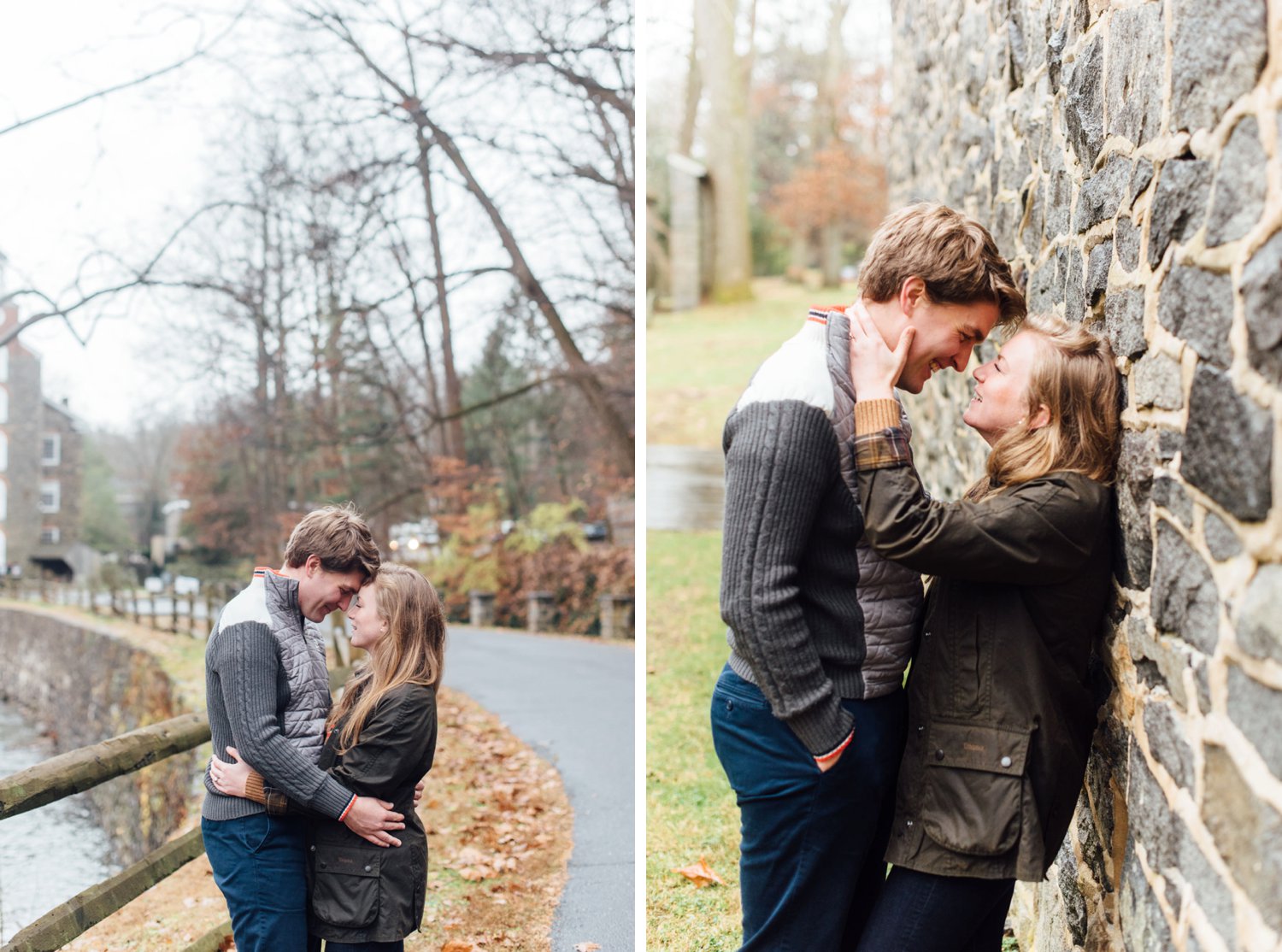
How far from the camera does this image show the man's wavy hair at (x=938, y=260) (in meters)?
2.20

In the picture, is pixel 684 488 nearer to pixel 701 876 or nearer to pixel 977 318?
pixel 701 876

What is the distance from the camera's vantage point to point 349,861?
270 centimetres

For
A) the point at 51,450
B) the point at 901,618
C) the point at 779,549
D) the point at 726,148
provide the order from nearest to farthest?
the point at 779,549 → the point at 901,618 → the point at 51,450 → the point at 726,148

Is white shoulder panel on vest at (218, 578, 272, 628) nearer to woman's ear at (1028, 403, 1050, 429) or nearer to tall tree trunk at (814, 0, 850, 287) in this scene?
woman's ear at (1028, 403, 1050, 429)

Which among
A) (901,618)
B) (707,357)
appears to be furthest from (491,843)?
(707,357)

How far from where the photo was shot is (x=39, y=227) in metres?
12.1

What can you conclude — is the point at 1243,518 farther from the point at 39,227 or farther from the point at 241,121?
the point at 39,227

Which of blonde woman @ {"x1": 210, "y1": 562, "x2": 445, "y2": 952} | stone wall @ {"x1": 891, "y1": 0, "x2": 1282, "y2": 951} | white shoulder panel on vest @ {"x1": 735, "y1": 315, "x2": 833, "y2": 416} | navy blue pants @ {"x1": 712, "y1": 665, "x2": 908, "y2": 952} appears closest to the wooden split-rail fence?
blonde woman @ {"x1": 210, "y1": 562, "x2": 445, "y2": 952}

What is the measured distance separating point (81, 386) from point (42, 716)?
5.19 metres

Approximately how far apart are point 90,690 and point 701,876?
12776 mm

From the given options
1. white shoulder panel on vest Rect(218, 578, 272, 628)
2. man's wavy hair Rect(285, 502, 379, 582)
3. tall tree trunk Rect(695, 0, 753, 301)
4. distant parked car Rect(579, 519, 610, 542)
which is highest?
tall tree trunk Rect(695, 0, 753, 301)

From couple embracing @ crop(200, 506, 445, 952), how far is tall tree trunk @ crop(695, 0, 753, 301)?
13274 mm

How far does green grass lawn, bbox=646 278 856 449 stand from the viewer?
42.4 ft

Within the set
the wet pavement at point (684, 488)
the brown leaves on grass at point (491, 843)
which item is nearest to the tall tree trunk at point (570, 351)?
the wet pavement at point (684, 488)
